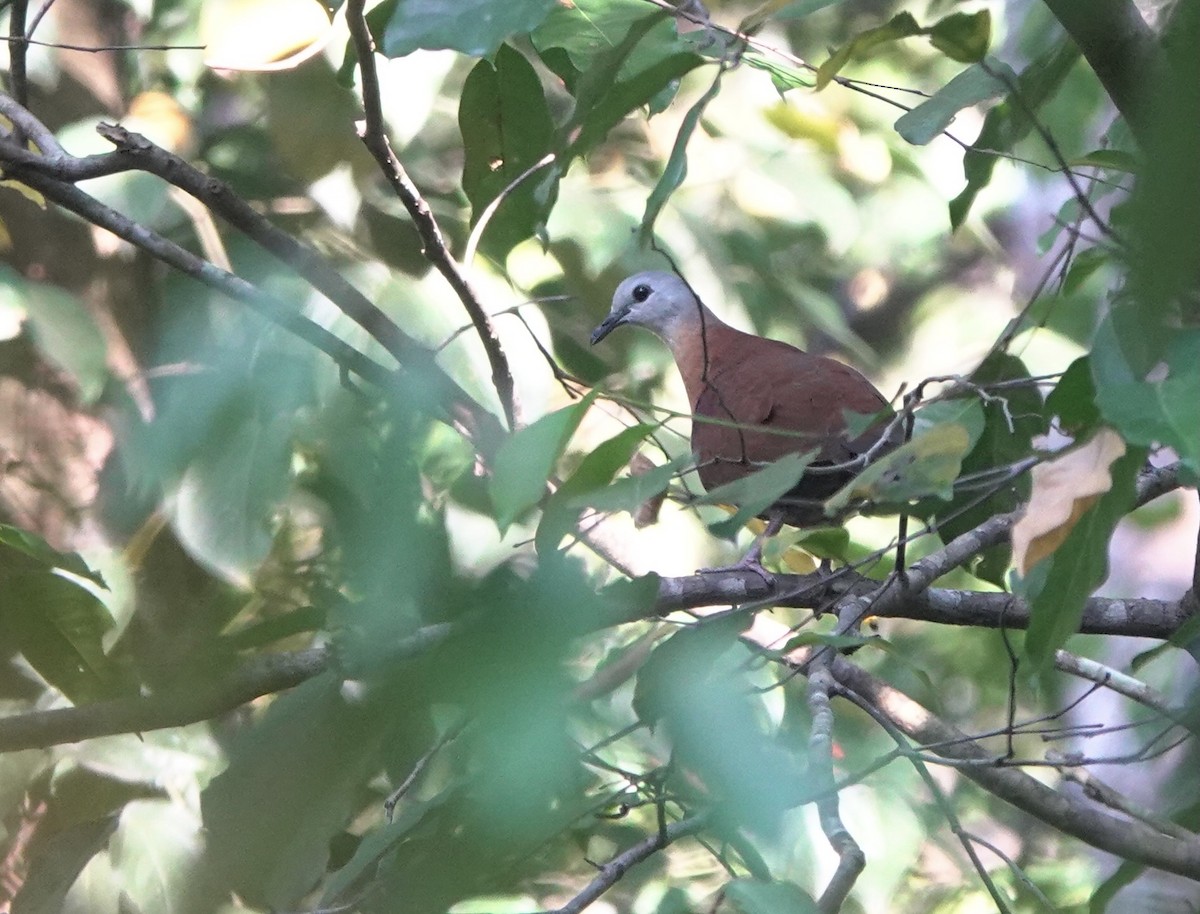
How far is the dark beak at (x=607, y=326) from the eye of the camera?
3.58 meters

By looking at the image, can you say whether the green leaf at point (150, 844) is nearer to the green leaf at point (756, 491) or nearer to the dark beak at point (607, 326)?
the green leaf at point (756, 491)

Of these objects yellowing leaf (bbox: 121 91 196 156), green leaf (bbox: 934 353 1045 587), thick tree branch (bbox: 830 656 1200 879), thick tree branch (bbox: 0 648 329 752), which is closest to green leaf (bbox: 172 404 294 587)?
thick tree branch (bbox: 0 648 329 752)

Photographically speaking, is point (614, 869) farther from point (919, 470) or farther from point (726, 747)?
point (726, 747)

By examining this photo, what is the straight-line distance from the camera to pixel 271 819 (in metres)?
0.59

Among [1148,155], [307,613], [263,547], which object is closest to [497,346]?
[263,547]

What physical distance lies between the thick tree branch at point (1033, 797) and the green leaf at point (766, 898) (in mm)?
389

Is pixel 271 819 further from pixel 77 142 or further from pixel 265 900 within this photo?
pixel 77 142

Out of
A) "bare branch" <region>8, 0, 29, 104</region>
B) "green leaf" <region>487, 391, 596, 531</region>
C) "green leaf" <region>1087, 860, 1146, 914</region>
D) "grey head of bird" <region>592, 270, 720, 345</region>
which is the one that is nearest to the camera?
"green leaf" <region>487, 391, 596, 531</region>

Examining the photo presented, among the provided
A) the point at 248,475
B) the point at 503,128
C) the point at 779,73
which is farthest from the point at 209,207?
the point at 248,475

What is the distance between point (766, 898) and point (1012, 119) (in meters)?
1.02

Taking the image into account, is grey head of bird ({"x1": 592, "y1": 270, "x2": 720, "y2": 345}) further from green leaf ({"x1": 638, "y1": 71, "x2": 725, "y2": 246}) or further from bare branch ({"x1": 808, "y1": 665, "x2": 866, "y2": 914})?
green leaf ({"x1": 638, "y1": 71, "x2": 725, "y2": 246})

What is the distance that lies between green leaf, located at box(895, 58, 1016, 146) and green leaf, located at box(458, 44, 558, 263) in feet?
1.91

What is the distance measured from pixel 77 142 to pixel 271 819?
2491 millimetres

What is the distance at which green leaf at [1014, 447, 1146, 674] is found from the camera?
0.90 m
